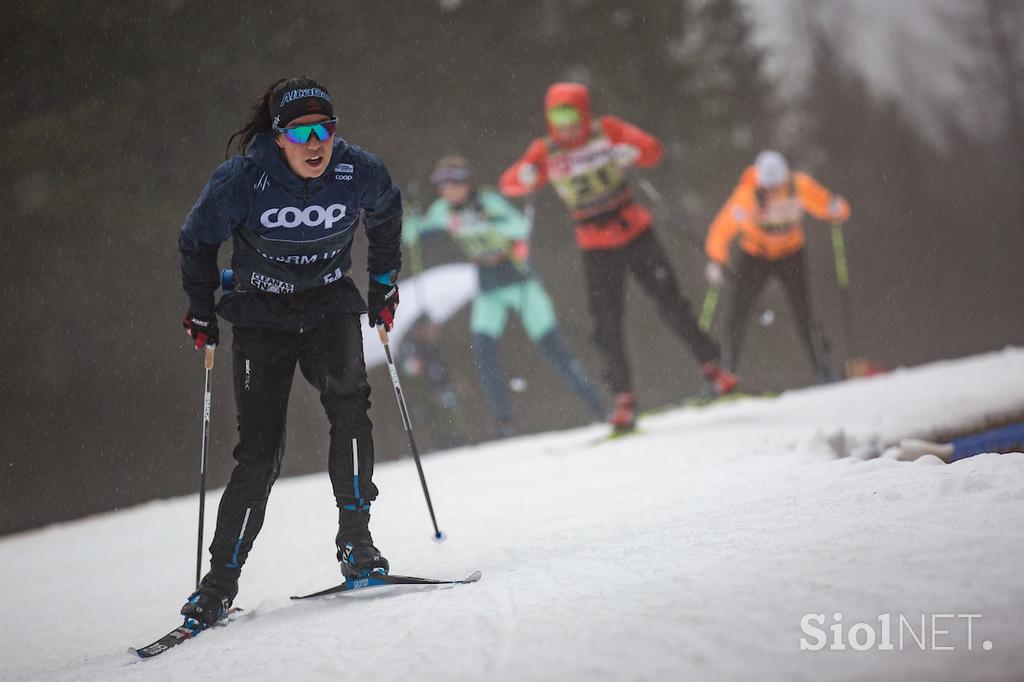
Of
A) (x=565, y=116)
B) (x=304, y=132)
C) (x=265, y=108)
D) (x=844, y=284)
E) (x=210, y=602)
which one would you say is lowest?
(x=210, y=602)

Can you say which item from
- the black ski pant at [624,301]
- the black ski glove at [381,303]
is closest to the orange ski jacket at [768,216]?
the black ski pant at [624,301]

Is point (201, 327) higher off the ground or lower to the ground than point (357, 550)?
higher

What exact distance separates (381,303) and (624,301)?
11.3ft

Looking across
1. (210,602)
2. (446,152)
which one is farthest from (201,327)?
(446,152)

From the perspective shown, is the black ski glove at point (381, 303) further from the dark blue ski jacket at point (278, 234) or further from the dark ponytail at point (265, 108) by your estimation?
the dark ponytail at point (265, 108)

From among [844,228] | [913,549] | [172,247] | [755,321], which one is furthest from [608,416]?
[913,549]

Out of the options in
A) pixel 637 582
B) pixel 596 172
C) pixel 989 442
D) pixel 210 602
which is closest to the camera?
pixel 637 582

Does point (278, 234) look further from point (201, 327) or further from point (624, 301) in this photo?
point (624, 301)

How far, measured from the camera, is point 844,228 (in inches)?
319

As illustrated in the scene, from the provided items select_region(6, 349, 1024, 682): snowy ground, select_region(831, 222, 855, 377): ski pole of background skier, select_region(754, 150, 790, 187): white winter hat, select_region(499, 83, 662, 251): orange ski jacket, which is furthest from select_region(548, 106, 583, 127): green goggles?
select_region(831, 222, 855, 377): ski pole of background skier

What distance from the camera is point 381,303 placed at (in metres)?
3.01

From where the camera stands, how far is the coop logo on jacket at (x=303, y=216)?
8.84 ft

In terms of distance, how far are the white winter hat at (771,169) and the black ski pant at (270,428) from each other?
5.86m

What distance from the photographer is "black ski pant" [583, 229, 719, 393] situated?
6168 mm
